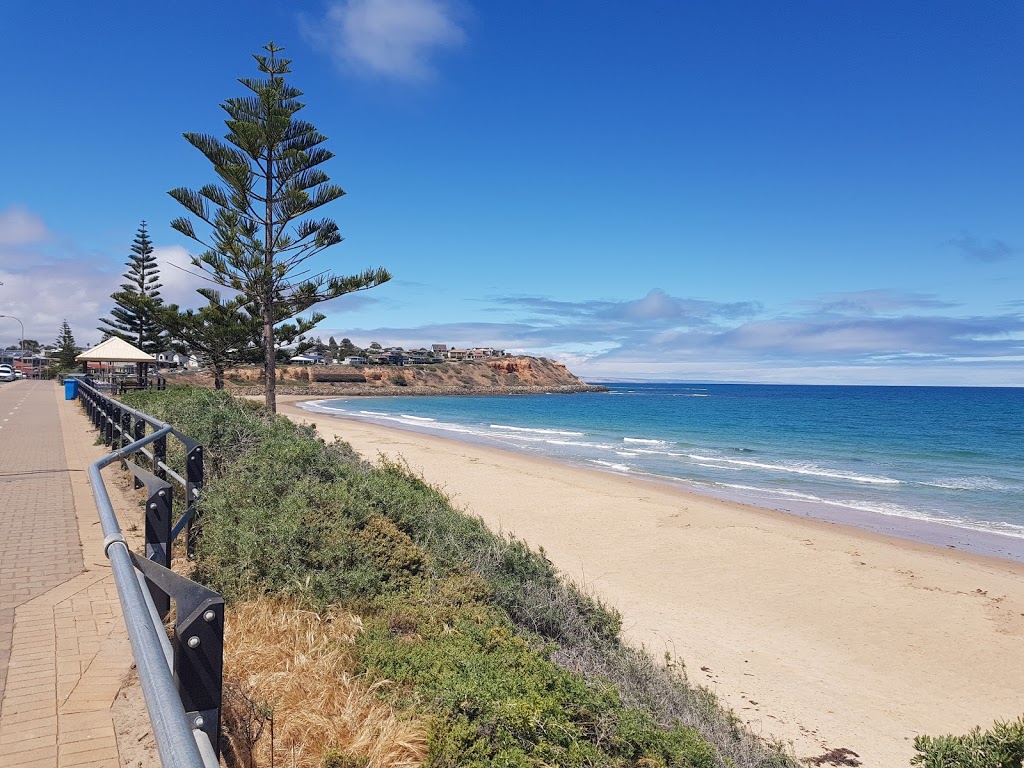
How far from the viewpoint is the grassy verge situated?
2.90 meters

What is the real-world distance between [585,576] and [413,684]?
19.6 ft

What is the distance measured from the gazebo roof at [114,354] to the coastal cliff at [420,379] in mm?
41162

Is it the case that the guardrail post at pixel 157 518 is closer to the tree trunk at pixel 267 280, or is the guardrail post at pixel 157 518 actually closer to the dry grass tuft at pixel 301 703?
the dry grass tuft at pixel 301 703

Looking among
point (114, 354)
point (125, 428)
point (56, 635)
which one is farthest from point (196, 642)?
point (114, 354)

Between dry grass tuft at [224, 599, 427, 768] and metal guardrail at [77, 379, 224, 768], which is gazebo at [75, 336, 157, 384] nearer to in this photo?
dry grass tuft at [224, 599, 427, 768]

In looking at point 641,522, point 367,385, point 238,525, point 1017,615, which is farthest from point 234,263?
point 367,385

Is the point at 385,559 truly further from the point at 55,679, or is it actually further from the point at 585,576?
the point at 585,576

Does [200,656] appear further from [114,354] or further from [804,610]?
[114,354]

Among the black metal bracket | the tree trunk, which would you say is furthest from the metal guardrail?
the tree trunk

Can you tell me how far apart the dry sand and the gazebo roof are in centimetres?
1413

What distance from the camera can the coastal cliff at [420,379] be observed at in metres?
77.4

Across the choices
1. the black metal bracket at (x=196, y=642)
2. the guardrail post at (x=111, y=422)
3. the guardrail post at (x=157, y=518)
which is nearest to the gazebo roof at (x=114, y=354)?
the guardrail post at (x=111, y=422)

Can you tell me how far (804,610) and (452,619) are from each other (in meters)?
5.68

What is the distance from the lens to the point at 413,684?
124 inches
